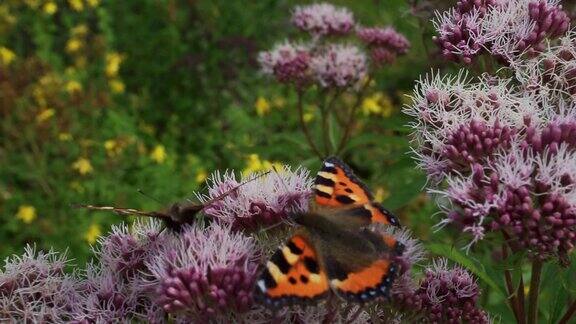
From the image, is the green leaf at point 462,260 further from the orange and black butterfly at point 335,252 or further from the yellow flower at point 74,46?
the yellow flower at point 74,46

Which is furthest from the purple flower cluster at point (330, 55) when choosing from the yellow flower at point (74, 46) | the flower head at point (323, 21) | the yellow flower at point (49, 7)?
the yellow flower at point (49, 7)

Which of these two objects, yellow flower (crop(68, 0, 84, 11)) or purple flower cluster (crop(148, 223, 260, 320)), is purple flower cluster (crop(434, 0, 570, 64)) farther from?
yellow flower (crop(68, 0, 84, 11))

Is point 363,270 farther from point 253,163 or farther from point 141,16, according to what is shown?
point 141,16

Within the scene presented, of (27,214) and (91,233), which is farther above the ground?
(27,214)

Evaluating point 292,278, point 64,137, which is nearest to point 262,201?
point 292,278

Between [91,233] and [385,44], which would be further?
[91,233]

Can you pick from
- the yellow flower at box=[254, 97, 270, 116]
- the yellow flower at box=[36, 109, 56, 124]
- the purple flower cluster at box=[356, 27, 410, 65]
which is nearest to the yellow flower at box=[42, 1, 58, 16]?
the yellow flower at box=[36, 109, 56, 124]

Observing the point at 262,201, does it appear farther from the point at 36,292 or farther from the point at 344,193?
the point at 36,292
